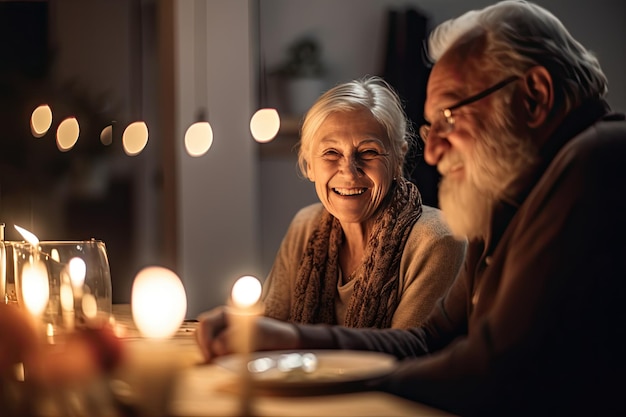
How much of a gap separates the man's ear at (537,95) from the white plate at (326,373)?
651 mm

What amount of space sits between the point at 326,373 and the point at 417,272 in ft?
4.47

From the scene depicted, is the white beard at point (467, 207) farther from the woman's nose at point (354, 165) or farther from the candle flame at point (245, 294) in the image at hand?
the woman's nose at point (354, 165)

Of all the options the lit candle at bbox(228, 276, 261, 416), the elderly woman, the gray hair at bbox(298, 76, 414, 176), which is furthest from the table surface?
the gray hair at bbox(298, 76, 414, 176)

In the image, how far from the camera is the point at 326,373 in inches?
58.6

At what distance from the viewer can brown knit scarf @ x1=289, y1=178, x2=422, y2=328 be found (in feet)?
9.42

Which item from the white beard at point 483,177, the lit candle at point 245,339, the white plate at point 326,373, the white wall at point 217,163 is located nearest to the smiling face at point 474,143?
the white beard at point 483,177

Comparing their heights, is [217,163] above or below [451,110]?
Result: below

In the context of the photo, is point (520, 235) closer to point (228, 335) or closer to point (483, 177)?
point (483, 177)

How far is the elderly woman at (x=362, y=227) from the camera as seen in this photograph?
113 inches

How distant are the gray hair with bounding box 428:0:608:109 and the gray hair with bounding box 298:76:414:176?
1.04m

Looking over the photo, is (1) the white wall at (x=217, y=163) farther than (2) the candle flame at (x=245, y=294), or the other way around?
(1) the white wall at (x=217, y=163)

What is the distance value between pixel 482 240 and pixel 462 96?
0.32 meters

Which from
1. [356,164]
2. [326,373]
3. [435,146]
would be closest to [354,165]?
[356,164]

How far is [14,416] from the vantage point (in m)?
1.31
